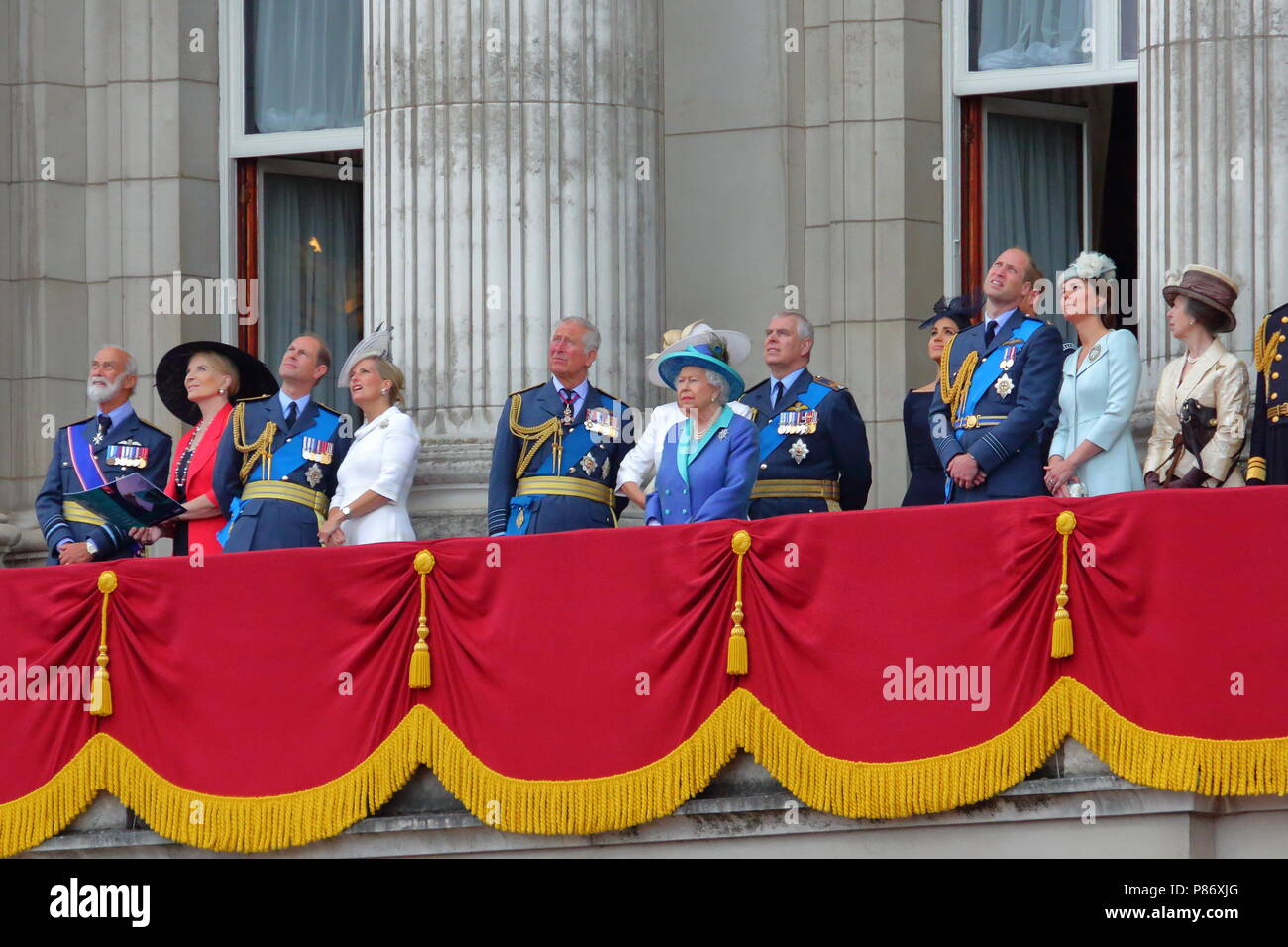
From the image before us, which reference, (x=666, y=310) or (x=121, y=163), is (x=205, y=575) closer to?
(x=666, y=310)

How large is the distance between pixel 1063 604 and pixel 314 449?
4492 mm

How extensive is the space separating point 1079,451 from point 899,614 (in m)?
1.32

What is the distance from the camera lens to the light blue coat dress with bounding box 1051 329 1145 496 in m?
13.1

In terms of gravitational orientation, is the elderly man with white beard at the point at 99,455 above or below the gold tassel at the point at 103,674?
above

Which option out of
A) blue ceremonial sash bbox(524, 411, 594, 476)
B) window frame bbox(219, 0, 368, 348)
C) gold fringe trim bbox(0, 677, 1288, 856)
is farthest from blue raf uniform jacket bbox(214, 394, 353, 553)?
window frame bbox(219, 0, 368, 348)

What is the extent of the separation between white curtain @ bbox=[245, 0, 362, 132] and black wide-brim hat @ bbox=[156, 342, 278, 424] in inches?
137

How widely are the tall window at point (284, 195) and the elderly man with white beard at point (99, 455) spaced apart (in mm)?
3726

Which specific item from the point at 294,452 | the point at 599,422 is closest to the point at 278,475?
the point at 294,452

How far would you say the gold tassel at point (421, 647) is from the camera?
1341cm

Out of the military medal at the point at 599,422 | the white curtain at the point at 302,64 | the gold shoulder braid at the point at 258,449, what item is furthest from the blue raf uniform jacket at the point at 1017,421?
the white curtain at the point at 302,64

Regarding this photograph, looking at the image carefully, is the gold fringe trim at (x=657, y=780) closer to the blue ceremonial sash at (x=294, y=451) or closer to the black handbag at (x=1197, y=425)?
the black handbag at (x=1197, y=425)

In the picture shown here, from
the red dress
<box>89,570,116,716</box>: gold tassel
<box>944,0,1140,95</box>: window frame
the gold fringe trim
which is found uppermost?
<box>944,0,1140,95</box>: window frame

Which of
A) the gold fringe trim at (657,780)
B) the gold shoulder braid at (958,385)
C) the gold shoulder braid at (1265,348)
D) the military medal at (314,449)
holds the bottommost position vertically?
the gold fringe trim at (657,780)

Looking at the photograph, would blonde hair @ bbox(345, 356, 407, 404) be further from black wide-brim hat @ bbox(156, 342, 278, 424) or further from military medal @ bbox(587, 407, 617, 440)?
black wide-brim hat @ bbox(156, 342, 278, 424)
